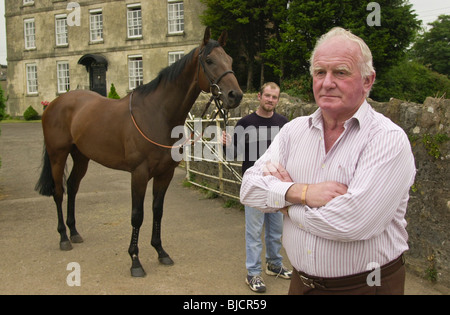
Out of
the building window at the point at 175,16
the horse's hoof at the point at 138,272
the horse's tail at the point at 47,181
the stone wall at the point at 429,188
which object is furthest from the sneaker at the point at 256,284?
the building window at the point at 175,16

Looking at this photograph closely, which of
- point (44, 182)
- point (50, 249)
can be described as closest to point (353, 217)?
point (50, 249)

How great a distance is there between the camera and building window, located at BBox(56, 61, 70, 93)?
26719 mm

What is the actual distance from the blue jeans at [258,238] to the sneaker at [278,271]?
0.04m

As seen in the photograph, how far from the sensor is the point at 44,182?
5.52 meters

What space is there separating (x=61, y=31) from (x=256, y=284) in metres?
27.9

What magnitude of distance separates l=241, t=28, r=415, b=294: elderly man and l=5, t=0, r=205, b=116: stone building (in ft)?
72.1

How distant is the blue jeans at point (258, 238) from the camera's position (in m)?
3.75

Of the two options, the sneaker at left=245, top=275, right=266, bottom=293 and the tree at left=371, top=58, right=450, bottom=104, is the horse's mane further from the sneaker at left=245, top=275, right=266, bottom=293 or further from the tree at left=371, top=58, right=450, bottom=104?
the tree at left=371, top=58, right=450, bottom=104

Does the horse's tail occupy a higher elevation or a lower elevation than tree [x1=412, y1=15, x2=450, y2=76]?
lower

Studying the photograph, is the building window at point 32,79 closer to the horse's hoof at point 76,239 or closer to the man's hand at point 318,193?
the horse's hoof at point 76,239

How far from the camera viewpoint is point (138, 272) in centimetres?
405

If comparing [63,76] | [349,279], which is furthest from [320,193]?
[63,76]

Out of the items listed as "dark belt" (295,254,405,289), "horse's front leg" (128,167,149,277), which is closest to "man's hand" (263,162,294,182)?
"dark belt" (295,254,405,289)

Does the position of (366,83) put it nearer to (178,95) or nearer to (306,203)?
(306,203)
